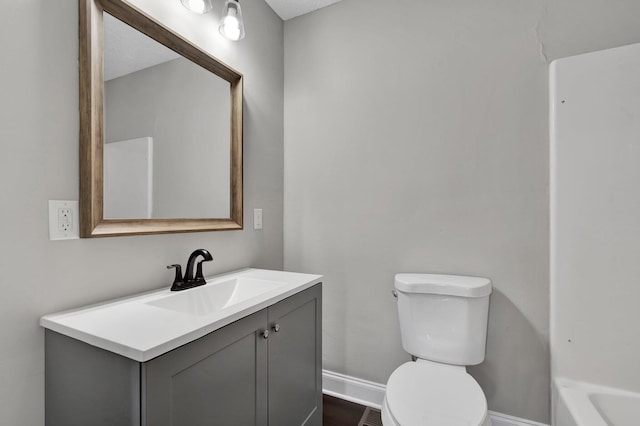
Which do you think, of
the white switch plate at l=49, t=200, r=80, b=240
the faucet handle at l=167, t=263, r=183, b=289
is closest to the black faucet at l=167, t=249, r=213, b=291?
the faucet handle at l=167, t=263, r=183, b=289

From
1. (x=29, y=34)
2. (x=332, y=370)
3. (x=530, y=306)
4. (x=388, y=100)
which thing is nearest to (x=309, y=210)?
(x=388, y=100)

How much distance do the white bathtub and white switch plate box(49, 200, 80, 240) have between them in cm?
182

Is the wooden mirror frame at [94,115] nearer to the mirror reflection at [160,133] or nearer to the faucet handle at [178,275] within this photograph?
the mirror reflection at [160,133]

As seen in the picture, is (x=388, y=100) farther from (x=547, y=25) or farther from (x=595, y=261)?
(x=595, y=261)

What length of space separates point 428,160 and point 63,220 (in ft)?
5.20

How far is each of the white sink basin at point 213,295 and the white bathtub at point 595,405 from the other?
1213 mm

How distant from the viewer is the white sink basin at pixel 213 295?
3.70ft

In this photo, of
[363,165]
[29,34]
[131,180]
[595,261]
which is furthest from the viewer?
[363,165]

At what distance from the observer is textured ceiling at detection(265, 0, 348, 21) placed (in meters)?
1.84

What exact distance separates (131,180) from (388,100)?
136 centimetres

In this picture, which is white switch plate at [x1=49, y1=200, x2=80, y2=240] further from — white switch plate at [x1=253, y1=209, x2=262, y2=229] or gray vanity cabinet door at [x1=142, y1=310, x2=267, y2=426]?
white switch plate at [x1=253, y1=209, x2=262, y2=229]

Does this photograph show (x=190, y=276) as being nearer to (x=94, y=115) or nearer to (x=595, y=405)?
(x=94, y=115)

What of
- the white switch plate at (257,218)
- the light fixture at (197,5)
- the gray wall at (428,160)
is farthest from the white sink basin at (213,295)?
the light fixture at (197,5)

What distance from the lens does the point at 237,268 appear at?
5.29ft
